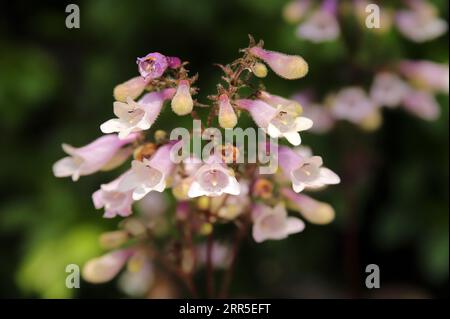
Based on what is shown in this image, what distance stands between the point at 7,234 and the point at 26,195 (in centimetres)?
27

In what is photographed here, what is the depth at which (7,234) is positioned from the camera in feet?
12.0

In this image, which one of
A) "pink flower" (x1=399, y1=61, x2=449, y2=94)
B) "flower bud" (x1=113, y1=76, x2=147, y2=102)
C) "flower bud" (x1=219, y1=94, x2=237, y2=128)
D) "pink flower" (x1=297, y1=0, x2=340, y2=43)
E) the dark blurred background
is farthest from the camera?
the dark blurred background

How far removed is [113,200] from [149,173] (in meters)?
0.18

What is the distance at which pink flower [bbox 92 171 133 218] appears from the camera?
1.84m

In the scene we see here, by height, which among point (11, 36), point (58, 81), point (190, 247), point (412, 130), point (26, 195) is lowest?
point (190, 247)

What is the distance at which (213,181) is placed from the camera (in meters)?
1.73

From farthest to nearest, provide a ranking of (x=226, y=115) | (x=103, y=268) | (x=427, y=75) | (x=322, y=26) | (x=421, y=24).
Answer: (x=421, y=24)
(x=427, y=75)
(x=322, y=26)
(x=103, y=268)
(x=226, y=115)

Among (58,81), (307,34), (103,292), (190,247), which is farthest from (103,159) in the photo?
(58,81)

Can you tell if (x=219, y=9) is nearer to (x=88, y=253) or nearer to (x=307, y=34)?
(x=307, y=34)

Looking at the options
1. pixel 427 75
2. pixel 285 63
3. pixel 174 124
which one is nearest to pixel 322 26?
pixel 427 75

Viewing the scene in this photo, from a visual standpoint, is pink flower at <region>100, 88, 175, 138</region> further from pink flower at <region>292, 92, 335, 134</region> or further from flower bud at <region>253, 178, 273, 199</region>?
pink flower at <region>292, 92, 335, 134</region>

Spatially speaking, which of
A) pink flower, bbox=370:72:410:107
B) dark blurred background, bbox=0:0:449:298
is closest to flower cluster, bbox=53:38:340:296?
pink flower, bbox=370:72:410:107

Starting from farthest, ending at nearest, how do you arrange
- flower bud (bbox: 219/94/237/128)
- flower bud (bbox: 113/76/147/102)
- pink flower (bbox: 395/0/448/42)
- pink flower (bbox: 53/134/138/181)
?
pink flower (bbox: 395/0/448/42) < pink flower (bbox: 53/134/138/181) < flower bud (bbox: 113/76/147/102) < flower bud (bbox: 219/94/237/128)

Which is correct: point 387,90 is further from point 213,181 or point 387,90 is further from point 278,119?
point 213,181
